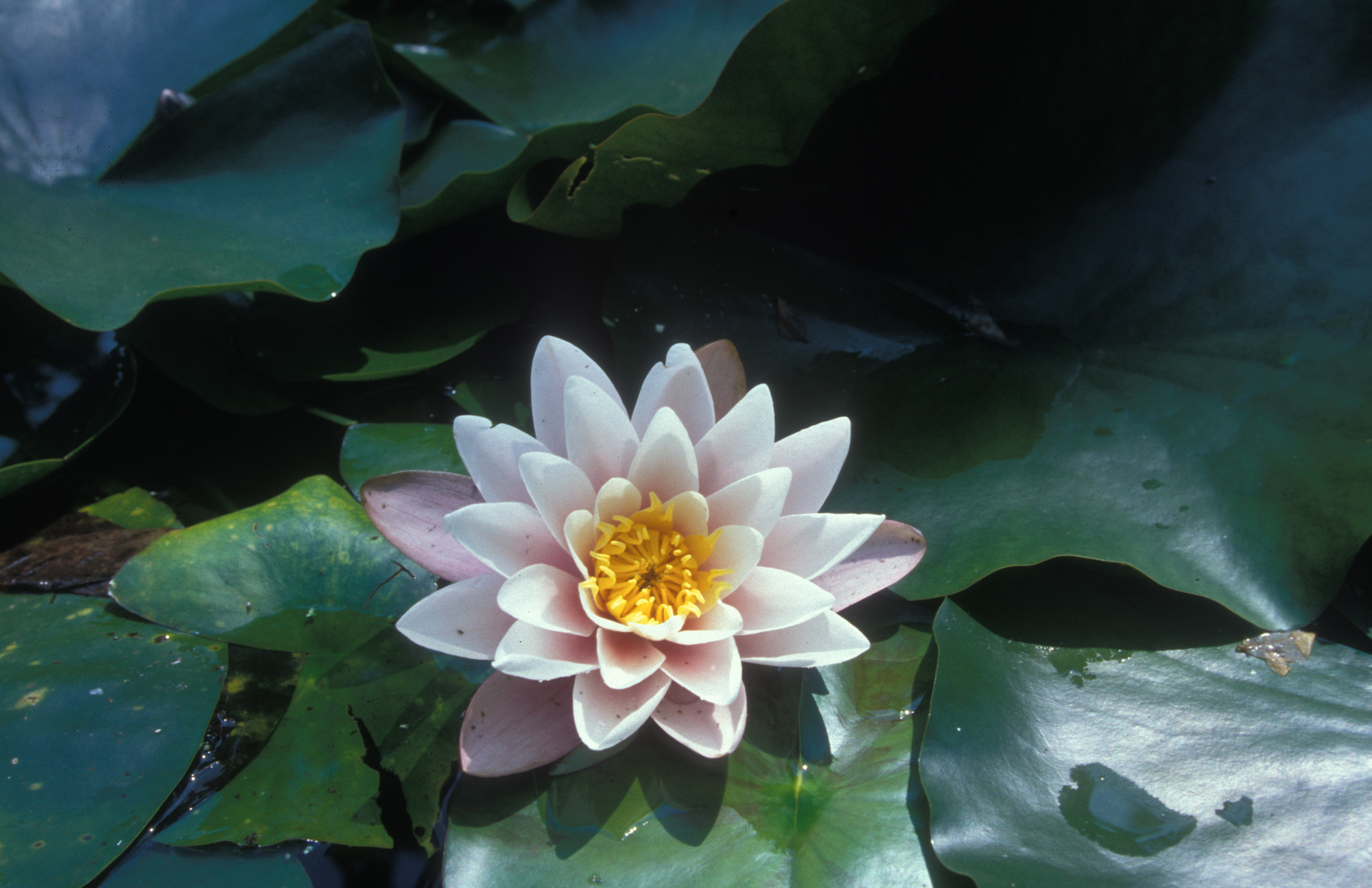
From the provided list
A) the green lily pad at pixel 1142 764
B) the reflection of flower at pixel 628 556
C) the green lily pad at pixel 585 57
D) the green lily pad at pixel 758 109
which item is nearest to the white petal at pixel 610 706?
the reflection of flower at pixel 628 556

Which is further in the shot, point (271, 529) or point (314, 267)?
point (314, 267)

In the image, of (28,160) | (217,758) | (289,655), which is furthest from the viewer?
(28,160)

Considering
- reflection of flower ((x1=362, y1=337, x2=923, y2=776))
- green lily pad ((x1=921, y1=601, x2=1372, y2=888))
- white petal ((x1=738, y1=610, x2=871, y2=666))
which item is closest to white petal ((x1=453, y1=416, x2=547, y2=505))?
reflection of flower ((x1=362, y1=337, x2=923, y2=776))

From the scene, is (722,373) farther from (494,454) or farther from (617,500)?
(494,454)

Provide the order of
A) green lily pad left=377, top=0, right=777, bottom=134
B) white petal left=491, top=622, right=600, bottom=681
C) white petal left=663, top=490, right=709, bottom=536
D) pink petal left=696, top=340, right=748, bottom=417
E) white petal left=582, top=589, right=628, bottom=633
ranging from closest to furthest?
white petal left=491, top=622, right=600, bottom=681 < white petal left=582, top=589, right=628, bottom=633 < white petal left=663, top=490, right=709, bottom=536 < pink petal left=696, top=340, right=748, bottom=417 < green lily pad left=377, top=0, right=777, bottom=134

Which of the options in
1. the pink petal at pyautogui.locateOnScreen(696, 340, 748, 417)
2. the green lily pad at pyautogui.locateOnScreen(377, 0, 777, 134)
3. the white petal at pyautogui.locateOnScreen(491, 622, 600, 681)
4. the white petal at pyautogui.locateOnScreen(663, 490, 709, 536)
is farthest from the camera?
the green lily pad at pyautogui.locateOnScreen(377, 0, 777, 134)

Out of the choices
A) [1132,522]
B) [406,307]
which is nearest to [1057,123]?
[1132,522]

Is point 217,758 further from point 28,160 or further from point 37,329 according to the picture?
point 28,160

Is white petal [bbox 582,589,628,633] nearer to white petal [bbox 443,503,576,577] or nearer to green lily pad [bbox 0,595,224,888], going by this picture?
white petal [bbox 443,503,576,577]
